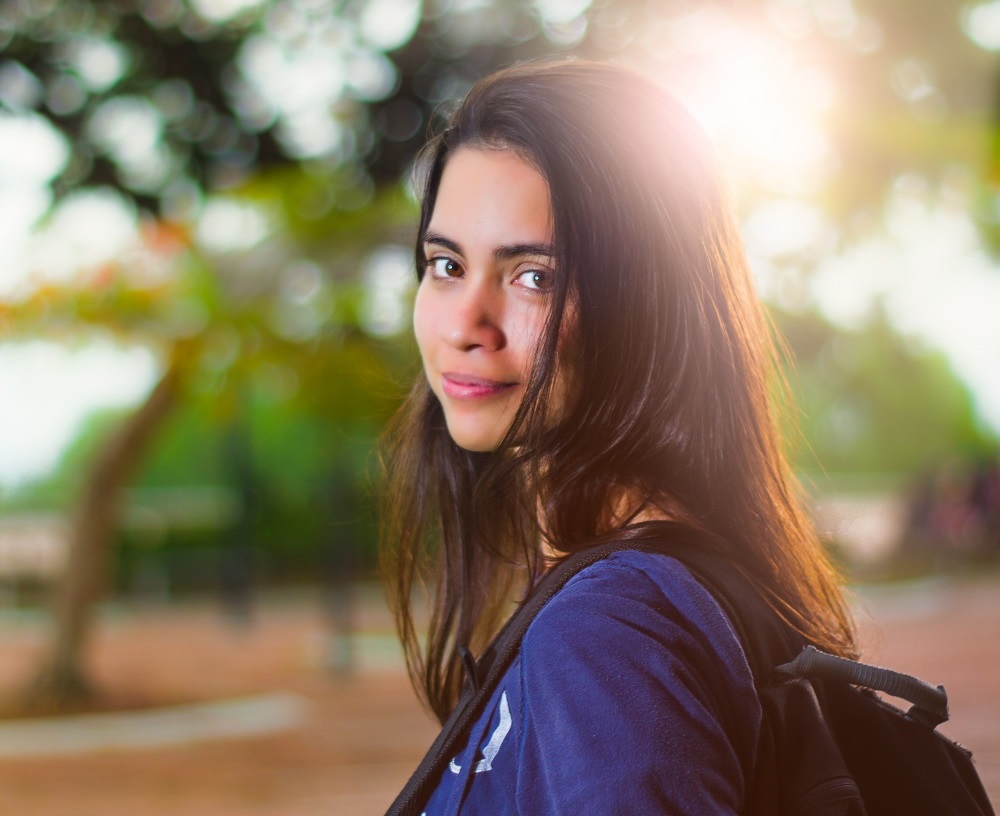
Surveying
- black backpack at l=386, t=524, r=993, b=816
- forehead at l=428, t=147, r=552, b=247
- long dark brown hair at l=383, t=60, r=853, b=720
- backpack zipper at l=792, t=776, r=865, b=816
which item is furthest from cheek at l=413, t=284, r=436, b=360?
backpack zipper at l=792, t=776, r=865, b=816

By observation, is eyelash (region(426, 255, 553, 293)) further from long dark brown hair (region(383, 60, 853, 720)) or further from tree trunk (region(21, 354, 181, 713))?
tree trunk (region(21, 354, 181, 713))

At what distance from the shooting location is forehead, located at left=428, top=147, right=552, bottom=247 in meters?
1.48

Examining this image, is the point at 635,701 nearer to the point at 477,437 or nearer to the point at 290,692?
the point at 477,437

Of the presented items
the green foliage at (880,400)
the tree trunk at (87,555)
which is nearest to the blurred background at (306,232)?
the tree trunk at (87,555)

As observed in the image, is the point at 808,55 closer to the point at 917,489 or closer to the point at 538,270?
the point at 538,270

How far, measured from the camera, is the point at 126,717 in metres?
8.80

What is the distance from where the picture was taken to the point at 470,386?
158cm

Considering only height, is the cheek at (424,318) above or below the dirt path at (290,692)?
above

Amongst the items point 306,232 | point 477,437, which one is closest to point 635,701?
point 477,437

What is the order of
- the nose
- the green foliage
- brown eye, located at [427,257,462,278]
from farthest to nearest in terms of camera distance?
the green foliage
brown eye, located at [427,257,462,278]
the nose

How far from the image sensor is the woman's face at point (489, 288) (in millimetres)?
1487

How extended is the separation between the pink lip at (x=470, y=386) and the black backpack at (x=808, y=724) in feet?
1.04

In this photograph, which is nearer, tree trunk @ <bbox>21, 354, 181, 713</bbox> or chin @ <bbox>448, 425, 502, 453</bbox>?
chin @ <bbox>448, 425, 502, 453</bbox>

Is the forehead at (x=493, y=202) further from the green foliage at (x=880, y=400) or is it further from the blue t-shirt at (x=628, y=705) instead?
the green foliage at (x=880, y=400)
